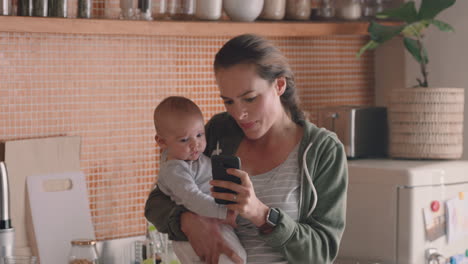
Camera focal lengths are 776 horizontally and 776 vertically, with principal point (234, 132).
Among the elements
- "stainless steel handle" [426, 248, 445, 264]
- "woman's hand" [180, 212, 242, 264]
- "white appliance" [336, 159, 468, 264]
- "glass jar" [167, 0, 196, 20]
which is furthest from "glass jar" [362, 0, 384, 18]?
"woman's hand" [180, 212, 242, 264]

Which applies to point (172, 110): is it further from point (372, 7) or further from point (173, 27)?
point (372, 7)

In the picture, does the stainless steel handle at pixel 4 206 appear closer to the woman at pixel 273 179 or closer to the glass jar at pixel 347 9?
the woman at pixel 273 179

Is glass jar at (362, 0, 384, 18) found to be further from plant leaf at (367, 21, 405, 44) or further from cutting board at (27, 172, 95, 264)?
cutting board at (27, 172, 95, 264)

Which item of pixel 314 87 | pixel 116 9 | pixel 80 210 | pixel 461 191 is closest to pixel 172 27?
pixel 116 9

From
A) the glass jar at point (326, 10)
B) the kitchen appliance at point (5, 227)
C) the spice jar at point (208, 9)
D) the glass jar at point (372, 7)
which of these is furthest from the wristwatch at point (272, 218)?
the glass jar at point (372, 7)

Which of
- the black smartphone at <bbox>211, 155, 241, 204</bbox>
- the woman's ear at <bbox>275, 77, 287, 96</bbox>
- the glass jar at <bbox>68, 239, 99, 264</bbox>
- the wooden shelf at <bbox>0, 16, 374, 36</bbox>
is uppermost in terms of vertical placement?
the wooden shelf at <bbox>0, 16, 374, 36</bbox>

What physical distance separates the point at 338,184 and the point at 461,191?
1.27 metres

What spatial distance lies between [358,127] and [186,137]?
4.36 ft

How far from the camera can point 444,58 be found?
3424 millimetres

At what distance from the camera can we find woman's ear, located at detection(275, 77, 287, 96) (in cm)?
204

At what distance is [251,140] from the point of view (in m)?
2.12

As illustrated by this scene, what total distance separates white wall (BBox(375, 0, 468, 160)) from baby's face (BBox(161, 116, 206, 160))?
1.71m

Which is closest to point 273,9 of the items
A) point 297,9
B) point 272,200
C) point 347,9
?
point 297,9

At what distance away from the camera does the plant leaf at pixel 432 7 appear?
10.3ft
